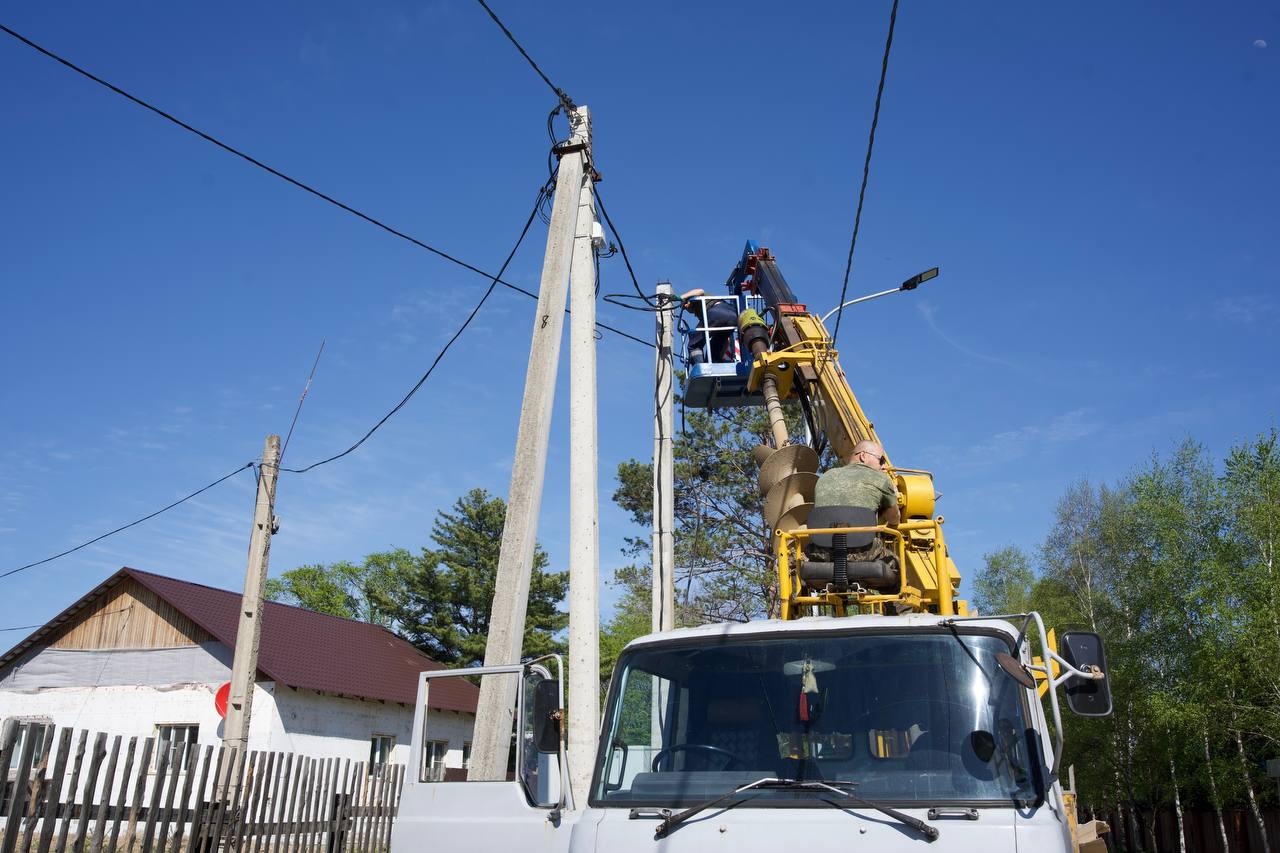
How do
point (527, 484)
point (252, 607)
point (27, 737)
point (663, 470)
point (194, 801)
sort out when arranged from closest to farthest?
point (527, 484)
point (27, 737)
point (194, 801)
point (663, 470)
point (252, 607)

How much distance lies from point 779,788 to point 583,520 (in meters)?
4.74

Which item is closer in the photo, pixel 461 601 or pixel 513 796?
pixel 513 796

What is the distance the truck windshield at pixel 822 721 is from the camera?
3852 mm

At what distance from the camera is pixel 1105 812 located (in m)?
29.9

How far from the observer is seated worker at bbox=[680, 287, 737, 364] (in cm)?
1357

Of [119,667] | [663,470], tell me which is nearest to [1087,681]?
[663,470]

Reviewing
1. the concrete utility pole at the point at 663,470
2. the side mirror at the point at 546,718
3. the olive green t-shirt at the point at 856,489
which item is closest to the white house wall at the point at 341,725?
the concrete utility pole at the point at 663,470

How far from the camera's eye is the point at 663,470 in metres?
12.0

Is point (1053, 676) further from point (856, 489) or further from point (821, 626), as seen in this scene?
point (856, 489)

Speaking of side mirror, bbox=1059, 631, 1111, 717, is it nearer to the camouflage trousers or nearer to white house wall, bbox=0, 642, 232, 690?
the camouflage trousers

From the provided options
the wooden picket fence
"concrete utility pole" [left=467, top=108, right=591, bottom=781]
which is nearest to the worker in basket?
"concrete utility pole" [left=467, top=108, right=591, bottom=781]

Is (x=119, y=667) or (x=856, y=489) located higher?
(x=856, y=489)

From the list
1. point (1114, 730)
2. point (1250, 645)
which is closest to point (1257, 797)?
point (1114, 730)

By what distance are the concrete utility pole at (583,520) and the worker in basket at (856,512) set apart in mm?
2218
